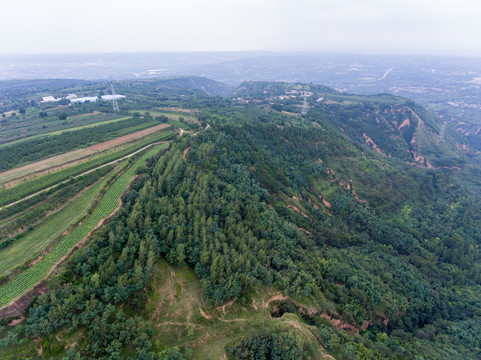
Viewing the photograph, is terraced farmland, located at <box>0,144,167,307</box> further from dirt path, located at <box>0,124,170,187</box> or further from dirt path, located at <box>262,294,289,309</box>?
dirt path, located at <box>262,294,289,309</box>

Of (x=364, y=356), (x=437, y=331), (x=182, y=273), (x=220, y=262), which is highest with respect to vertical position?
(x=220, y=262)

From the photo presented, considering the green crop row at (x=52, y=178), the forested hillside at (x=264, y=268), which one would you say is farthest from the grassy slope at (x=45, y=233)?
the green crop row at (x=52, y=178)

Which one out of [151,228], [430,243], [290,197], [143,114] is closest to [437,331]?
[430,243]

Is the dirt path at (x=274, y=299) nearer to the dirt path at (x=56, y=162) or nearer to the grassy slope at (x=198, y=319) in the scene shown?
the grassy slope at (x=198, y=319)

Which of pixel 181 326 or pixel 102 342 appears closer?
pixel 102 342

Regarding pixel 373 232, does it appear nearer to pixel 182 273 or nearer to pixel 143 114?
pixel 182 273

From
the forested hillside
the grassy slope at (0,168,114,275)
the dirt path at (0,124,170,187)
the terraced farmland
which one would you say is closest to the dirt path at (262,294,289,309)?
the forested hillside

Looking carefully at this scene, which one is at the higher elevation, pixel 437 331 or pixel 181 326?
pixel 181 326

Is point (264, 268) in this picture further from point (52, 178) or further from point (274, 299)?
point (52, 178)
